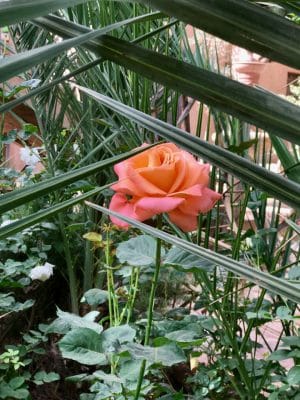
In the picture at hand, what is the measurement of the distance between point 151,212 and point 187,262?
0.25 metres

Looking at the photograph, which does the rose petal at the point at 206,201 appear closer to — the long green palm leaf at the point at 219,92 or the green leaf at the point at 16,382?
the long green palm leaf at the point at 219,92

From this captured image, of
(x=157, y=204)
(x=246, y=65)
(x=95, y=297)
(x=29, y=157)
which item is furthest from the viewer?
(x=246, y=65)

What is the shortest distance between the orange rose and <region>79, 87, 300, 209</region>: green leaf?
152 millimetres

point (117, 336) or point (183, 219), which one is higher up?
point (183, 219)

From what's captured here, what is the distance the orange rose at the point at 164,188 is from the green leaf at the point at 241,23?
0.25m

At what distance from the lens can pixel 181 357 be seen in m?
0.67

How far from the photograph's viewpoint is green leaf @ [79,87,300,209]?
292 millimetres

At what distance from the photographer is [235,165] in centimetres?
Result: 30

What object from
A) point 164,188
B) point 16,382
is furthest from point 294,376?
point 16,382

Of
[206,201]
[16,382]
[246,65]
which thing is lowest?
[16,382]

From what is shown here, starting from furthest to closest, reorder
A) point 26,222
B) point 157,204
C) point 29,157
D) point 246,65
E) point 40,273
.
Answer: point 246,65
point 29,157
point 40,273
point 157,204
point 26,222

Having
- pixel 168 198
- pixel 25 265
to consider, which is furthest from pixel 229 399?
pixel 168 198

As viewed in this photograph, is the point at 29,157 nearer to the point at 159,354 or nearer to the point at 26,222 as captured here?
the point at 159,354

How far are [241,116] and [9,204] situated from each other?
0.36 ft
